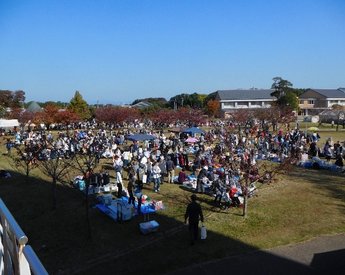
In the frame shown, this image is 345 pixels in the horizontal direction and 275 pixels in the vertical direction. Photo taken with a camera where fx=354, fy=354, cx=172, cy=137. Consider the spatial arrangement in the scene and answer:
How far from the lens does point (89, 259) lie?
31.7ft

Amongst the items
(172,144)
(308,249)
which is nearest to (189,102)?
(172,144)

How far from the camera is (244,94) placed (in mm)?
87312

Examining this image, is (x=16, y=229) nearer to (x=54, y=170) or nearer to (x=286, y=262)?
(x=286, y=262)

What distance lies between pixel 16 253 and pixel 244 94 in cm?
8814

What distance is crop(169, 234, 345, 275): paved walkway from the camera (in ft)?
28.0

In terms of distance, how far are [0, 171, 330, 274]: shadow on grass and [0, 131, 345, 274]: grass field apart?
0.09 feet

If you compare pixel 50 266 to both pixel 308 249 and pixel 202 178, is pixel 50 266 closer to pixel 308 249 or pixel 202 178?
pixel 308 249

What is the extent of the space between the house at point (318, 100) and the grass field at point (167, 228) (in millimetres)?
71279

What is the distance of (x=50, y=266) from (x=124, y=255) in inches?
76.9

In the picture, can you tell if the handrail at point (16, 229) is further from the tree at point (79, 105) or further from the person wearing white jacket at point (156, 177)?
the tree at point (79, 105)

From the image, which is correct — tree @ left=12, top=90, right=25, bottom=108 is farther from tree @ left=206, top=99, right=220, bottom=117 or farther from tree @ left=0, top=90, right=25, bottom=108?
tree @ left=206, top=99, right=220, bottom=117

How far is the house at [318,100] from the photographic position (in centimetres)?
8231

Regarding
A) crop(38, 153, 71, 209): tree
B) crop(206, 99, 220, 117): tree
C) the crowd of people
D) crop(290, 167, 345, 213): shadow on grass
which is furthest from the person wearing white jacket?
crop(206, 99, 220, 117): tree

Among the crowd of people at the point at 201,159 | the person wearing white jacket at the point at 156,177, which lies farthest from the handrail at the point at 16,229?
the person wearing white jacket at the point at 156,177
